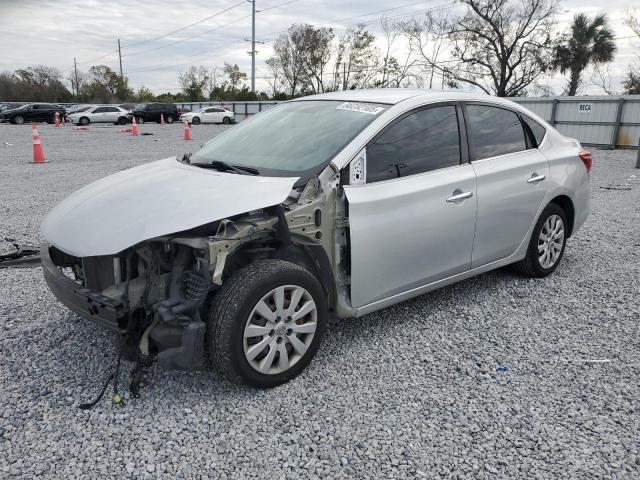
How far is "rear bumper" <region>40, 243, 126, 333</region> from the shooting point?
2.72m


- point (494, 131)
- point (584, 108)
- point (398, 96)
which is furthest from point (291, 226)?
point (584, 108)

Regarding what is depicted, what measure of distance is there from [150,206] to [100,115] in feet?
116

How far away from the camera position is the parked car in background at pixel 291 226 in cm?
275

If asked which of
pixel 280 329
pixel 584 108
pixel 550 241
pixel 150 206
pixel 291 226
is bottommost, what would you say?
pixel 280 329

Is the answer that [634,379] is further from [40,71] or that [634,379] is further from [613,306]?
[40,71]

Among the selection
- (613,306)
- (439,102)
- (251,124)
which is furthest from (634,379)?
(251,124)

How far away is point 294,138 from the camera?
3.62 m

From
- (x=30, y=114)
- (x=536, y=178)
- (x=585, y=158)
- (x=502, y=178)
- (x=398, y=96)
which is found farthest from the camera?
(x=30, y=114)

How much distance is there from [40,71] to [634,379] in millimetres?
74423

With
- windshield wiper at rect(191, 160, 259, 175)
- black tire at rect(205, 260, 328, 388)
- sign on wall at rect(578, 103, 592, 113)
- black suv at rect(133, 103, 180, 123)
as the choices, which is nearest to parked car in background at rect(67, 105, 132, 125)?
black suv at rect(133, 103, 180, 123)

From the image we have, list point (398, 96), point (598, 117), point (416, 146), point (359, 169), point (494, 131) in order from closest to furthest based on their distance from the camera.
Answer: point (359, 169) < point (416, 146) < point (398, 96) < point (494, 131) < point (598, 117)

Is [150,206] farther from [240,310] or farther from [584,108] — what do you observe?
[584,108]

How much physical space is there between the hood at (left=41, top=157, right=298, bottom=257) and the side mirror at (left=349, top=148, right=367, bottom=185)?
357 mm

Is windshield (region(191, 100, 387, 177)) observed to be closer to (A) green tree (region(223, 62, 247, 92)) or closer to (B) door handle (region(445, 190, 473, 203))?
(B) door handle (region(445, 190, 473, 203))
